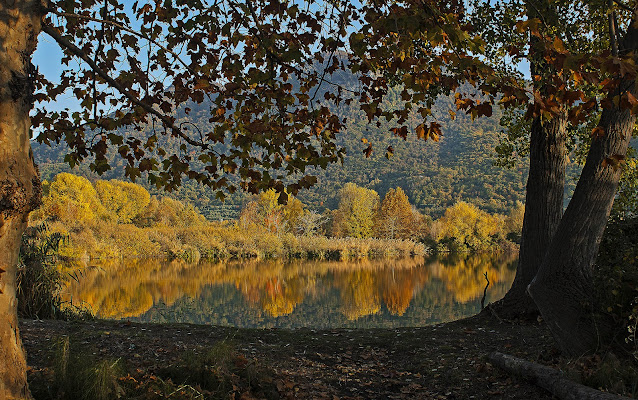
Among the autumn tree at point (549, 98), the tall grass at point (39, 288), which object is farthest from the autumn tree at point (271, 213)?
the autumn tree at point (549, 98)

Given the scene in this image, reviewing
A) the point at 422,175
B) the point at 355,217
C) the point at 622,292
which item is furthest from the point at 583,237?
the point at 422,175

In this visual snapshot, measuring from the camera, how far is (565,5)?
7.29m

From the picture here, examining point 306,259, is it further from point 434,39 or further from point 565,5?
point 434,39

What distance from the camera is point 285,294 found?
14.0 meters

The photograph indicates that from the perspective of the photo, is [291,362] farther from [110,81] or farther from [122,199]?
[122,199]

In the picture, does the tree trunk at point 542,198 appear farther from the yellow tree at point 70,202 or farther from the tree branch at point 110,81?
the yellow tree at point 70,202

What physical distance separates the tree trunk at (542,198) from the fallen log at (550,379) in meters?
2.37

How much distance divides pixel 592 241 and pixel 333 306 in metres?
8.35

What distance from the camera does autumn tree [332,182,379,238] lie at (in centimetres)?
3991

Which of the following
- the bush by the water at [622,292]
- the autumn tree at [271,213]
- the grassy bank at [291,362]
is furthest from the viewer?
the autumn tree at [271,213]

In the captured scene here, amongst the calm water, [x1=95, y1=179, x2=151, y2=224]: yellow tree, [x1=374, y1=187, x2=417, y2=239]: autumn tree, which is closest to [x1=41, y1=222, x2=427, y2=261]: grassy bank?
the calm water

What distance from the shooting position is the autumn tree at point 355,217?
39.9 metres

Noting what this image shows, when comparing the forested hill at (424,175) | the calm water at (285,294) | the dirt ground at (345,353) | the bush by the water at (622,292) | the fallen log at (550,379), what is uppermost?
the forested hill at (424,175)

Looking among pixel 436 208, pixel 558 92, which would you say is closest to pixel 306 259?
pixel 558 92
